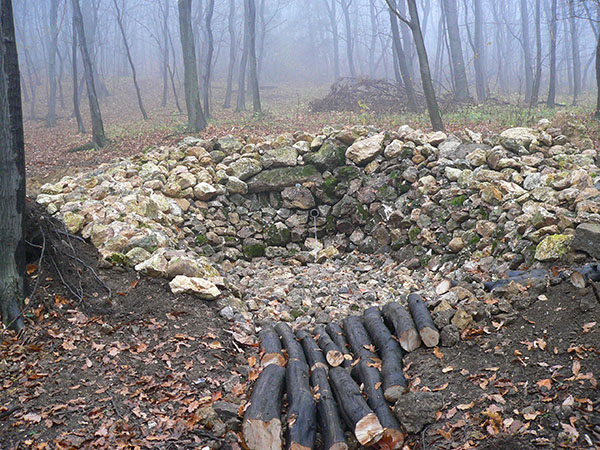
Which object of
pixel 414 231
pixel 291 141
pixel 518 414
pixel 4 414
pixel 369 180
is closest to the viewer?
pixel 518 414

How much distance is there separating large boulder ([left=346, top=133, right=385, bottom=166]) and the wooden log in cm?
530

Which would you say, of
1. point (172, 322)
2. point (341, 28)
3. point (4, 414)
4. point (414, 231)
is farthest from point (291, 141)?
point (341, 28)

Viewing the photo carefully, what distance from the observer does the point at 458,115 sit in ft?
43.6

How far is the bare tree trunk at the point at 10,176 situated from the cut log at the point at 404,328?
12.6 feet

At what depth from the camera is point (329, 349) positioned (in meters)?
4.52

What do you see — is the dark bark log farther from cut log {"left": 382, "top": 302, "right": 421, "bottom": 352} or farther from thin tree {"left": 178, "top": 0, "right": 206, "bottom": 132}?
cut log {"left": 382, "top": 302, "right": 421, "bottom": 352}

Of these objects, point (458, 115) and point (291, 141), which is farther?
point (458, 115)

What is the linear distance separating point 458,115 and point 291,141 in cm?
657

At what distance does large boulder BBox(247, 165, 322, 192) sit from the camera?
882 centimetres

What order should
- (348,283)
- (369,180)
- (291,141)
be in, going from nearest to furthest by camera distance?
(348,283)
(369,180)
(291,141)

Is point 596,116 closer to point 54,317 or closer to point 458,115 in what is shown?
point 458,115

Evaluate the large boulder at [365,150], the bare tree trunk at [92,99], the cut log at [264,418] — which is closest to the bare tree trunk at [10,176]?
the cut log at [264,418]

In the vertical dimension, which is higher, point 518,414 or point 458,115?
point 458,115

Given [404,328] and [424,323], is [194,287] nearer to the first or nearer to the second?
[404,328]
